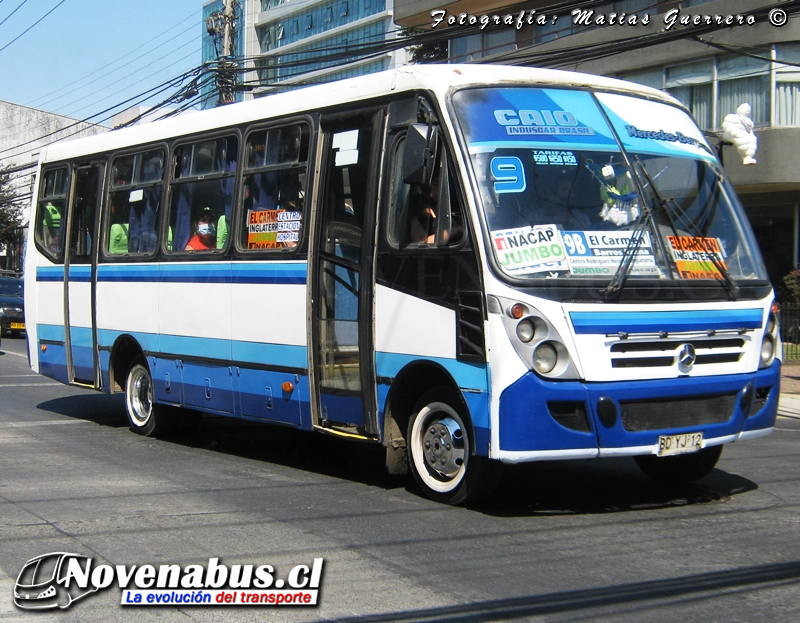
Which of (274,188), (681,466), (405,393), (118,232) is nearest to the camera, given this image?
(405,393)

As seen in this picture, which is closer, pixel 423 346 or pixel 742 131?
pixel 423 346

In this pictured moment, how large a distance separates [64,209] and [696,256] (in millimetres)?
8161

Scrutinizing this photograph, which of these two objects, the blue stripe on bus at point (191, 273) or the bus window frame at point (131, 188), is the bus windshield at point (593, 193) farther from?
the bus window frame at point (131, 188)

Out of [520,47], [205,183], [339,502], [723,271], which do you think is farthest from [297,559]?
[520,47]

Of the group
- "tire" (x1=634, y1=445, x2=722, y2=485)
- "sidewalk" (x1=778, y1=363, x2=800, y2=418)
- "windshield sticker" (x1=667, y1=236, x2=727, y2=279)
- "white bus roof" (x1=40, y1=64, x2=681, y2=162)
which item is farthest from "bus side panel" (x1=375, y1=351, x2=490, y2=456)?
"sidewalk" (x1=778, y1=363, x2=800, y2=418)

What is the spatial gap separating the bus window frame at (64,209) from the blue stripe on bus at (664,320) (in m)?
7.95

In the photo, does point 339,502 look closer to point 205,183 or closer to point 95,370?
point 205,183

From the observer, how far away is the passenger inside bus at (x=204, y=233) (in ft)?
34.4

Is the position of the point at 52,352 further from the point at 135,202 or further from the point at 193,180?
the point at 193,180

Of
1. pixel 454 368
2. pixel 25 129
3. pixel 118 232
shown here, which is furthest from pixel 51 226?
pixel 25 129

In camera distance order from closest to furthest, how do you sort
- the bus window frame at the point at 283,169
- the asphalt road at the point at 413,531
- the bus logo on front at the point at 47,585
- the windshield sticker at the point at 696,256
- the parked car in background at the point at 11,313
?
the asphalt road at the point at 413,531, the bus logo on front at the point at 47,585, the windshield sticker at the point at 696,256, the bus window frame at the point at 283,169, the parked car in background at the point at 11,313

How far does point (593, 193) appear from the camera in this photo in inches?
297

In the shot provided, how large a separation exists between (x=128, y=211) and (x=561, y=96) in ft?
19.1

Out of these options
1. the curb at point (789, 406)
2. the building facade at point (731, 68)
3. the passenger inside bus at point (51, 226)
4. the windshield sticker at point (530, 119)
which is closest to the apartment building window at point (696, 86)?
the building facade at point (731, 68)
